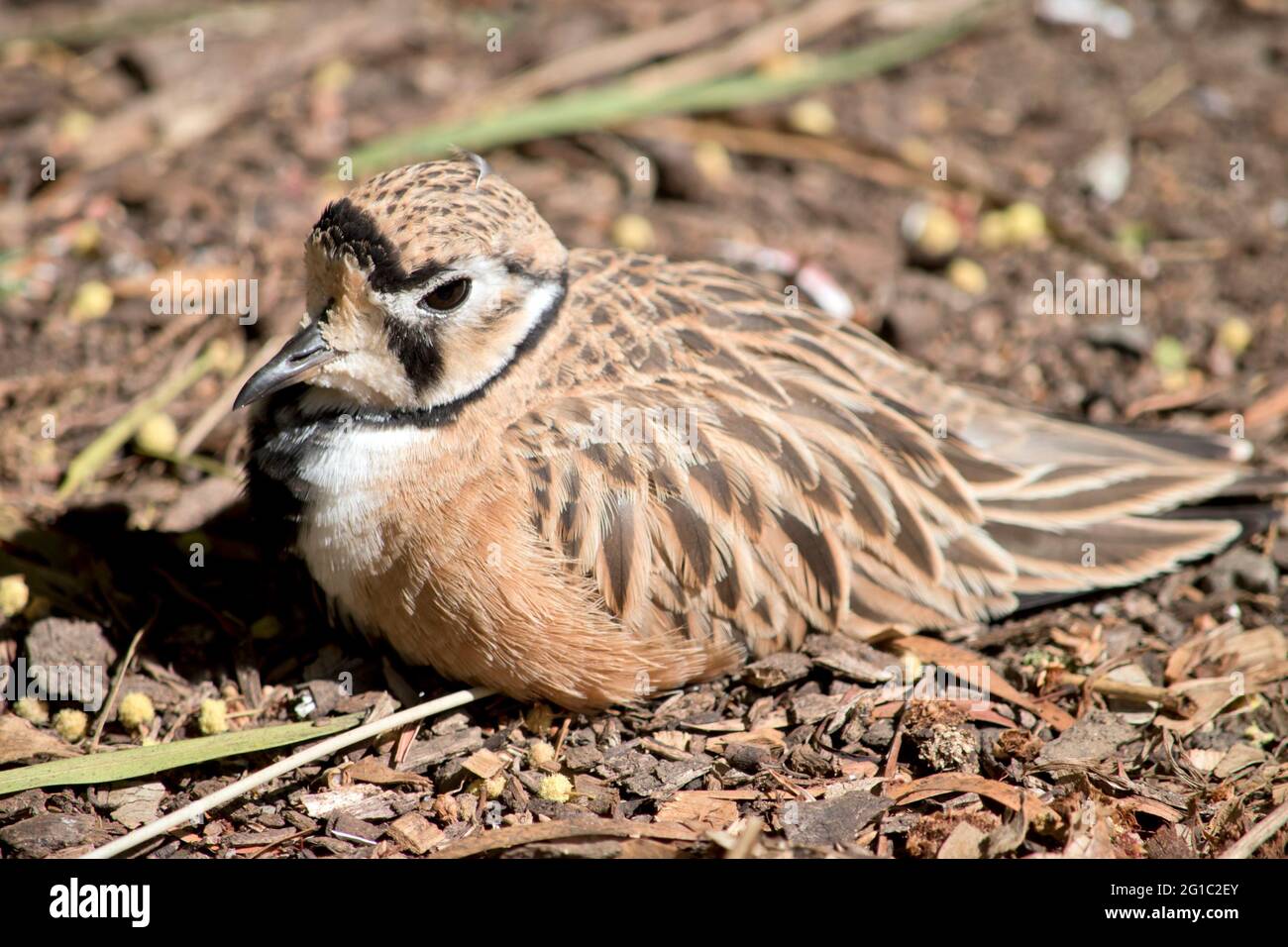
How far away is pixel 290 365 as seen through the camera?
467cm

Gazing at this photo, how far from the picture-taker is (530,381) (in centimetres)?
491

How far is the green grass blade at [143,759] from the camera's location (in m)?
4.67

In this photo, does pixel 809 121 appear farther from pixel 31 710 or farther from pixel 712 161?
pixel 31 710

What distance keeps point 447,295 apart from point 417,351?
0.23 meters

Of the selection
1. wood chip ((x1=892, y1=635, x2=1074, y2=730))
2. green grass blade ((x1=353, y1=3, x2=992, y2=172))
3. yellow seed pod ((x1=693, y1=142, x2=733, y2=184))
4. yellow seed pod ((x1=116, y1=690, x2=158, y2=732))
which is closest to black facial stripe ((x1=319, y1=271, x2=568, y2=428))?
yellow seed pod ((x1=116, y1=690, x2=158, y2=732))

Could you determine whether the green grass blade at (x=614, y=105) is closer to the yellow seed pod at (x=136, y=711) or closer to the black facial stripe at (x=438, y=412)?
the black facial stripe at (x=438, y=412)

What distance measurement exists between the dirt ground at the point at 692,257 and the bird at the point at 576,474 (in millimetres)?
286

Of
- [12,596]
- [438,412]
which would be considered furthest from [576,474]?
[12,596]

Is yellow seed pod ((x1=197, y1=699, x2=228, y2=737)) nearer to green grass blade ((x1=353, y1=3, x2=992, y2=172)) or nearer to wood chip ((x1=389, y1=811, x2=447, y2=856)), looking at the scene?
wood chip ((x1=389, y1=811, x2=447, y2=856))

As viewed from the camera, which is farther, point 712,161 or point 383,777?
point 712,161

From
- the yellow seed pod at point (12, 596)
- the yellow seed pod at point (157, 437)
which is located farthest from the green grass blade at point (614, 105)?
the yellow seed pod at point (12, 596)

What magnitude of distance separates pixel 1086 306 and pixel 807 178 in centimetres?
186

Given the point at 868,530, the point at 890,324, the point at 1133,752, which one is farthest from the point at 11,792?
the point at 890,324

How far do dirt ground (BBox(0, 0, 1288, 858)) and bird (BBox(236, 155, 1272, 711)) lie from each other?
0.94 feet
